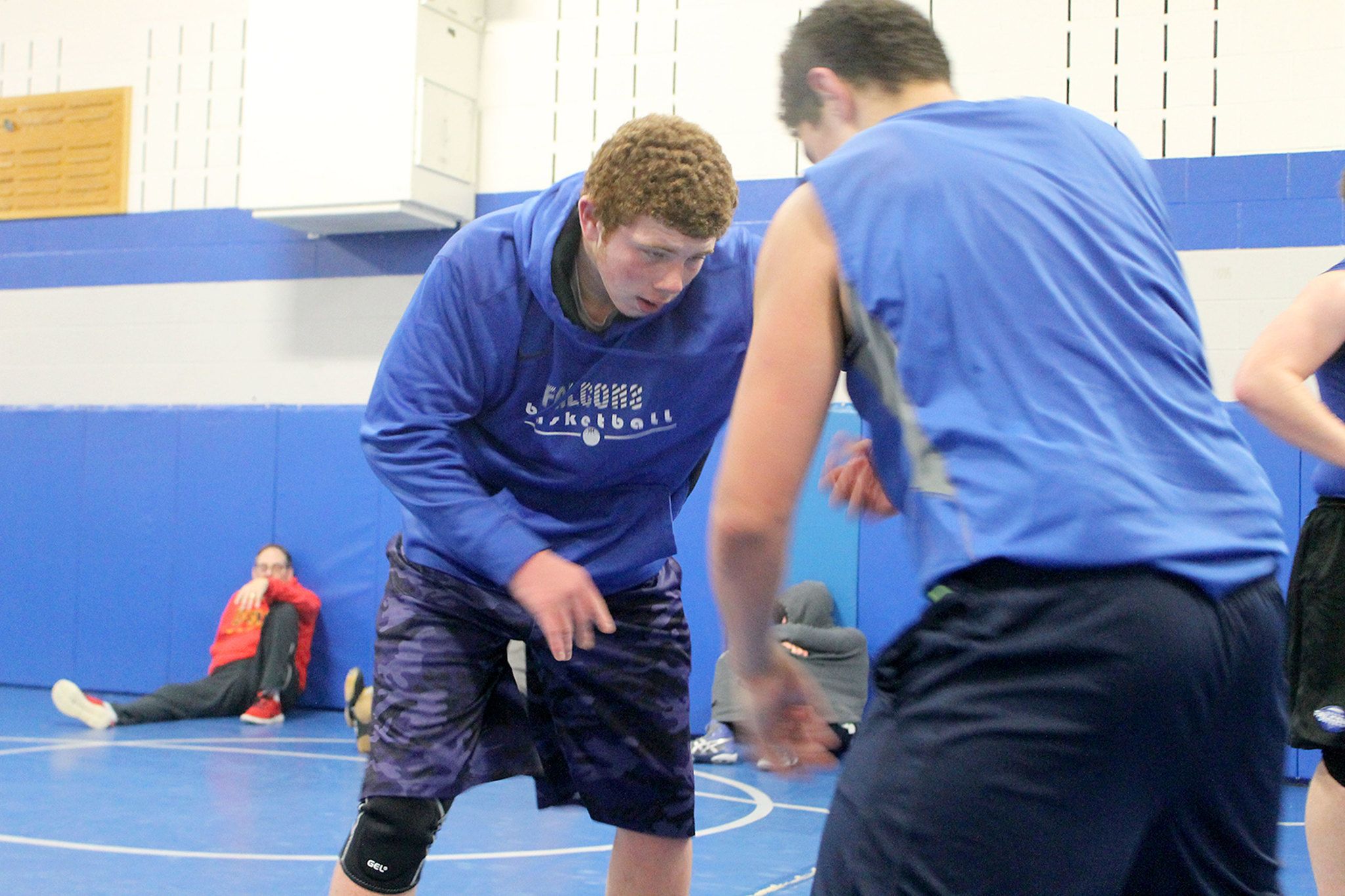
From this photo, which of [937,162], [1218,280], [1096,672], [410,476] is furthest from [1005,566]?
[1218,280]

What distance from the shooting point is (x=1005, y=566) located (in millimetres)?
1403

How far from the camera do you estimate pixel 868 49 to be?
68.8 inches

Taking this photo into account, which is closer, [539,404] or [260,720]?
[539,404]

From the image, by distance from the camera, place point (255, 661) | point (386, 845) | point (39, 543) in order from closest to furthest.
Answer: point (386, 845) < point (255, 661) < point (39, 543)

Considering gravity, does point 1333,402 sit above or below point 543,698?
above

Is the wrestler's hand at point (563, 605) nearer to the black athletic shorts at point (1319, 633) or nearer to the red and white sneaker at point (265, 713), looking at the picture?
the black athletic shorts at point (1319, 633)

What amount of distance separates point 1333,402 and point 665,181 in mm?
1789

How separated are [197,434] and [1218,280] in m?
6.43

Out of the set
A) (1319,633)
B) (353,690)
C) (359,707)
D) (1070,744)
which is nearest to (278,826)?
(359,707)

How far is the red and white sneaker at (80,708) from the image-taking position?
7695mm

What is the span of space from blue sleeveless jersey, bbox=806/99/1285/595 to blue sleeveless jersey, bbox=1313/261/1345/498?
178 cm

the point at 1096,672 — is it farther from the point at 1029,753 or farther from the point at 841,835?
the point at 841,835

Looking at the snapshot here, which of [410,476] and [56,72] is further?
[56,72]

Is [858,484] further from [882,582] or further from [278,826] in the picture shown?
[882,582]
